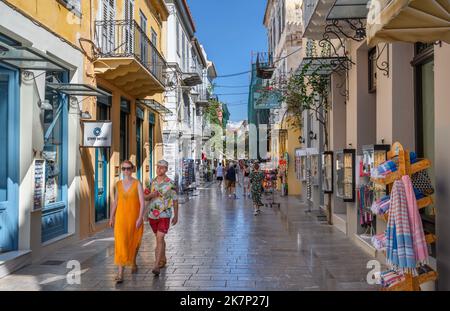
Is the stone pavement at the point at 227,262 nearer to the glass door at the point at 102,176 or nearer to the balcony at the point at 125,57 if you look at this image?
the glass door at the point at 102,176

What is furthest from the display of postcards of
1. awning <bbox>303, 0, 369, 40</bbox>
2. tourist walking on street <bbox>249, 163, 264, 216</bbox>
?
tourist walking on street <bbox>249, 163, 264, 216</bbox>

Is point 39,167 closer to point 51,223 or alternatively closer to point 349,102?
point 51,223

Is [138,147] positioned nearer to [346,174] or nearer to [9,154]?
[346,174]

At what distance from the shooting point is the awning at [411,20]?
4.09m

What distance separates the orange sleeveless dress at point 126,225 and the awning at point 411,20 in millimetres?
4189

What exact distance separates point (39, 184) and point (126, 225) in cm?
235

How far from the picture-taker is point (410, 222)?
16.9ft

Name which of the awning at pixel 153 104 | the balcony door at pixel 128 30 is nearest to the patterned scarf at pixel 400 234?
the balcony door at pixel 128 30

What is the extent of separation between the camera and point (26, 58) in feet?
23.3

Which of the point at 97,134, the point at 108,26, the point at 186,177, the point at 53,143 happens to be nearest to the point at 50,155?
the point at 53,143

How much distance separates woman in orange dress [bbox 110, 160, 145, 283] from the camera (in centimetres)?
693

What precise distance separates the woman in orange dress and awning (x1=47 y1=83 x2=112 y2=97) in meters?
2.88

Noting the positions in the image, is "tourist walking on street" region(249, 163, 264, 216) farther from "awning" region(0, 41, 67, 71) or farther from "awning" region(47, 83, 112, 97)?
"awning" region(0, 41, 67, 71)

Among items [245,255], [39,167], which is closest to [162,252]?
[245,255]
